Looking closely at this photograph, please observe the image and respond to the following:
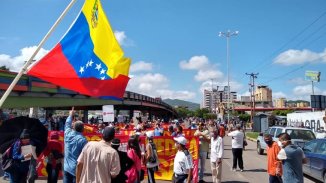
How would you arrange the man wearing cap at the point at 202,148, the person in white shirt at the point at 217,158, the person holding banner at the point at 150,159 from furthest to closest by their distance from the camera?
the man wearing cap at the point at 202,148 < the person in white shirt at the point at 217,158 < the person holding banner at the point at 150,159

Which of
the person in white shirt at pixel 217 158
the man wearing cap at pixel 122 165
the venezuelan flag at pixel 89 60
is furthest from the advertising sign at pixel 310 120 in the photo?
the man wearing cap at pixel 122 165

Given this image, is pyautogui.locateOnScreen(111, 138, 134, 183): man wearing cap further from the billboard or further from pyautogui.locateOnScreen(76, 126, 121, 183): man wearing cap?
the billboard

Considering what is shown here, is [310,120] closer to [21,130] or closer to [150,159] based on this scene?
[150,159]

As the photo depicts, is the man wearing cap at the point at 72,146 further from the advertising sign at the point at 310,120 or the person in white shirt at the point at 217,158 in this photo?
the advertising sign at the point at 310,120

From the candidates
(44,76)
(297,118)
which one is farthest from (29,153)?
(297,118)

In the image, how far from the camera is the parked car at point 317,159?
12359 mm

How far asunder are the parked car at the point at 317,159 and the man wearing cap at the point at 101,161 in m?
8.71

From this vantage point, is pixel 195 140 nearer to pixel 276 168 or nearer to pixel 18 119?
pixel 276 168

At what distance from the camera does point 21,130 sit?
7.31m

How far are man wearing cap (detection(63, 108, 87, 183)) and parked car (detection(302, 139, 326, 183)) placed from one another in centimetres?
786

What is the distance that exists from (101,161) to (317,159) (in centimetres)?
925

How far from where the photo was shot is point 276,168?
8828 mm

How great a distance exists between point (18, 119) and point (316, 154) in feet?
31.0

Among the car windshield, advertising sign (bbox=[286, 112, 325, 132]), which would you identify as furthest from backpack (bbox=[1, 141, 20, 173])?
advertising sign (bbox=[286, 112, 325, 132])
